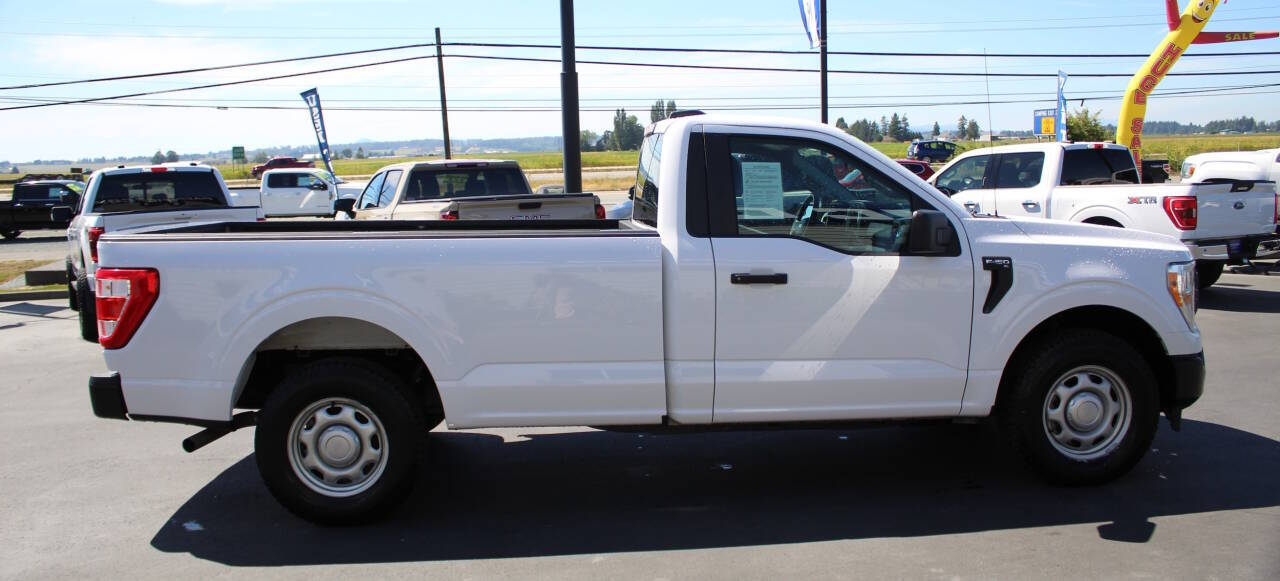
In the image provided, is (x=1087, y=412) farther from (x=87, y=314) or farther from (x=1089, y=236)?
(x=87, y=314)

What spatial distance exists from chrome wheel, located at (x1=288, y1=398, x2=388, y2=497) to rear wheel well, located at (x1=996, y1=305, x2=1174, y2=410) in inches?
127

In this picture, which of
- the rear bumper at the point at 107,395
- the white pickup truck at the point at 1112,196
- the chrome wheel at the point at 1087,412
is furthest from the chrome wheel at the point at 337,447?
the white pickup truck at the point at 1112,196

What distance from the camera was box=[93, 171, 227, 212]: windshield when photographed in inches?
459

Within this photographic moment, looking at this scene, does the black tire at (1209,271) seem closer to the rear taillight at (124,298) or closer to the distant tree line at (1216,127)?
the rear taillight at (124,298)

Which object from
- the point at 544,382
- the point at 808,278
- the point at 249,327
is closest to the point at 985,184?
the point at 808,278

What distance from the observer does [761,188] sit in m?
4.80

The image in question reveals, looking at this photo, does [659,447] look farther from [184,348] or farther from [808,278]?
[184,348]

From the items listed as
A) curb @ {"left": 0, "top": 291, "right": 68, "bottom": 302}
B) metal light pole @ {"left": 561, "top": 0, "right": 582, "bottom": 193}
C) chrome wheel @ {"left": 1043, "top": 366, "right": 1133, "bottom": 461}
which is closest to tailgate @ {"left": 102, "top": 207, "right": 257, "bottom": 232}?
metal light pole @ {"left": 561, "top": 0, "right": 582, "bottom": 193}

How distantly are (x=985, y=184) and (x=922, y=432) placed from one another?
7.25 meters

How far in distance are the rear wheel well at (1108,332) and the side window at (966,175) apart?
311 inches

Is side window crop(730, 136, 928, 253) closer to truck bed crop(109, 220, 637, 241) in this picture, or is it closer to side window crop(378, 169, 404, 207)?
truck bed crop(109, 220, 637, 241)

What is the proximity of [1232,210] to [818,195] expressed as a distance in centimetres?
850

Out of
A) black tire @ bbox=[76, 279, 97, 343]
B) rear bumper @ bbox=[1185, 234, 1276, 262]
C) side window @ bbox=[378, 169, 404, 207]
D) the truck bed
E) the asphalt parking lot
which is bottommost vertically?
the asphalt parking lot

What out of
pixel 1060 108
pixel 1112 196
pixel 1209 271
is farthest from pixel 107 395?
pixel 1060 108
